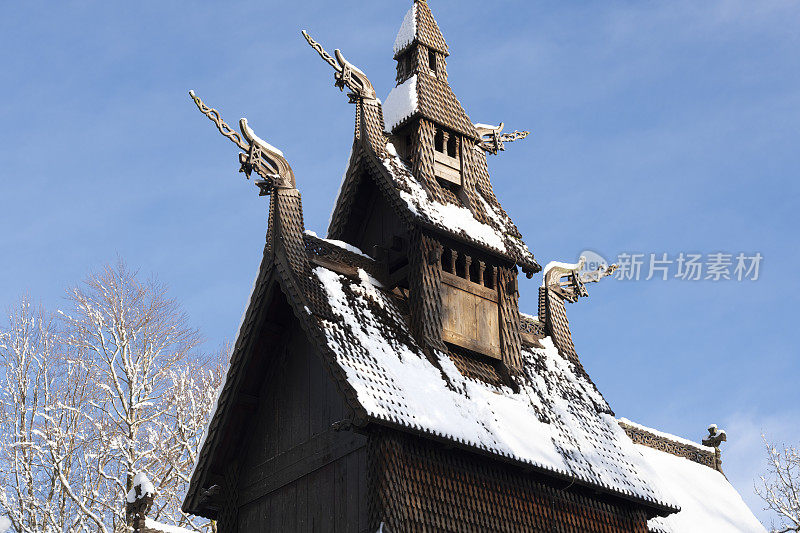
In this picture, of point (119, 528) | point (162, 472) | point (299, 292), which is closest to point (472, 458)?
point (299, 292)

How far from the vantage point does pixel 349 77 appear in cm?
2078

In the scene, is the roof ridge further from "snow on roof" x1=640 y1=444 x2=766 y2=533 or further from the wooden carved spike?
the wooden carved spike

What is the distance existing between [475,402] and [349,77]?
A: 7.54 m

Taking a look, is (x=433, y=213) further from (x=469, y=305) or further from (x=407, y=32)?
(x=407, y=32)

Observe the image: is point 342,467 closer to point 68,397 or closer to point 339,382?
point 339,382

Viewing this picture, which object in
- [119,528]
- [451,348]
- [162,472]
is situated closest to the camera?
[451,348]

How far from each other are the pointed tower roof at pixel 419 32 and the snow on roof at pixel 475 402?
298 inches

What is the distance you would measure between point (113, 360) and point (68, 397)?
84.9 inches


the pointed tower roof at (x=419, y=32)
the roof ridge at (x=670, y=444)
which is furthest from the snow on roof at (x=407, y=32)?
the roof ridge at (x=670, y=444)

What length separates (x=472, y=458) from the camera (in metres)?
16.7

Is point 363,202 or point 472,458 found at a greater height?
point 363,202

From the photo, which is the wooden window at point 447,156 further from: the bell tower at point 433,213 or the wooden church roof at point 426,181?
the wooden church roof at point 426,181

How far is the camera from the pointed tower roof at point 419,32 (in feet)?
78.1

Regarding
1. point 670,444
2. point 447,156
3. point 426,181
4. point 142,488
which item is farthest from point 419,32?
point 670,444
